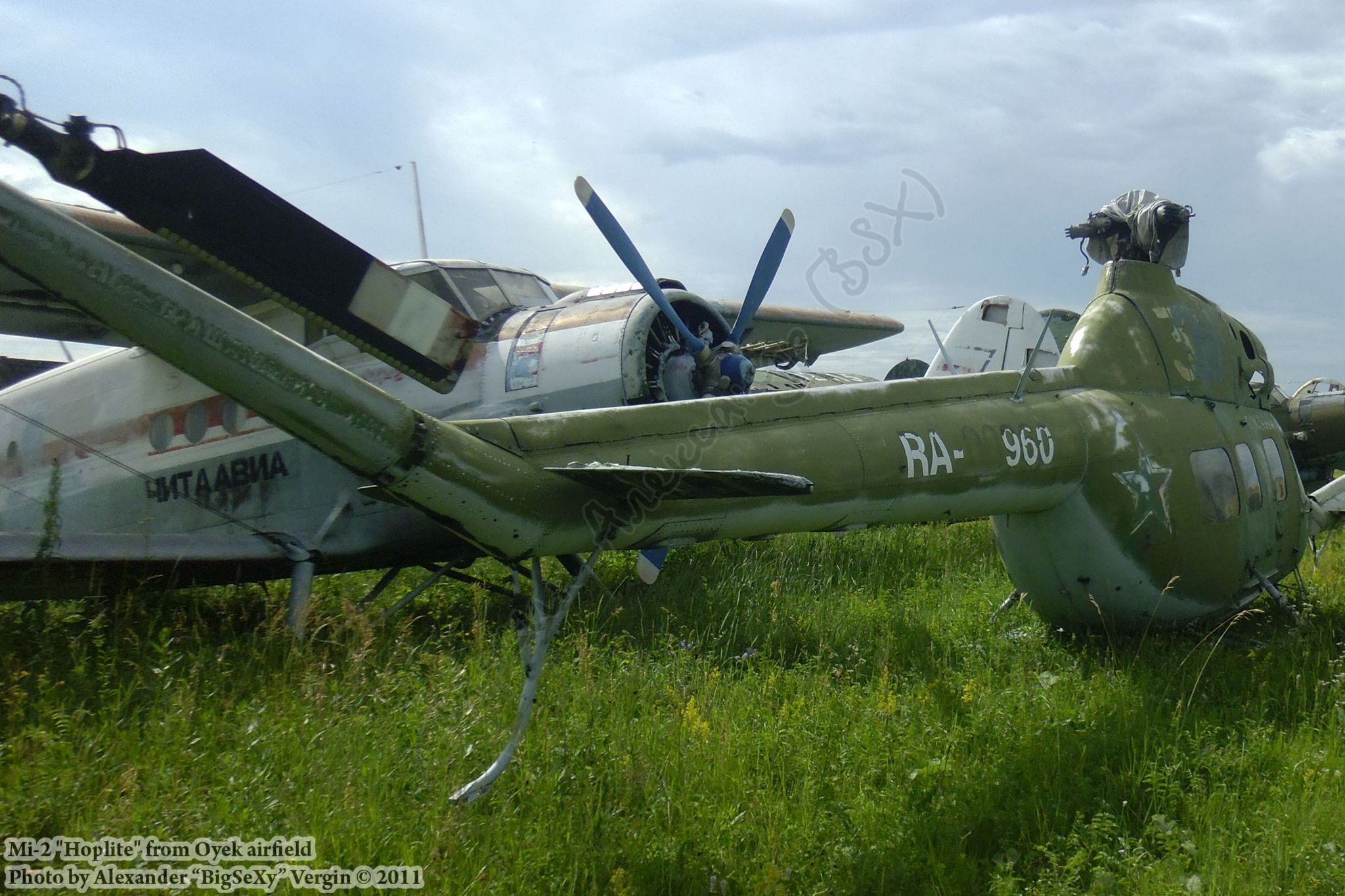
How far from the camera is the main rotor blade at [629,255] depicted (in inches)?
295

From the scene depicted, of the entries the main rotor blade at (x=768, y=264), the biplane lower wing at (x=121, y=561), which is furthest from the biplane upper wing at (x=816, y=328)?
the biplane lower wing at (x=121, y=561)

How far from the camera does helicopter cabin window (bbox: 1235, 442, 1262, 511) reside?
5.91 m

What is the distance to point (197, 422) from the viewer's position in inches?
277

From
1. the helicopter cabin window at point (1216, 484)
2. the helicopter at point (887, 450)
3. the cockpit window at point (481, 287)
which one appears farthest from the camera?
the cockpit window at point (481, 287)

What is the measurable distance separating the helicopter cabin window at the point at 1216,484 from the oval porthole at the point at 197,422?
21.4 feet

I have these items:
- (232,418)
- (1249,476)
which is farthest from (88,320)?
(1249,476)

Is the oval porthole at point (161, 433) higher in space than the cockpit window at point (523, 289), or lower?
lower

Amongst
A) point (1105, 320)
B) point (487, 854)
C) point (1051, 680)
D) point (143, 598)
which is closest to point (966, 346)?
point (1105, 320)

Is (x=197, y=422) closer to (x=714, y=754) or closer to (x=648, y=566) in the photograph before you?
(x=648, y=566)

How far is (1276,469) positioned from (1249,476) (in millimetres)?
523

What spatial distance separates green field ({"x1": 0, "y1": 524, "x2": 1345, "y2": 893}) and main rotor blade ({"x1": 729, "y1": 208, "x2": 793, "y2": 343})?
379 centimetres

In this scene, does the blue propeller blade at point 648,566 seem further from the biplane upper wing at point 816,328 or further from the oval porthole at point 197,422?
the biplane upper wing at point 816,328

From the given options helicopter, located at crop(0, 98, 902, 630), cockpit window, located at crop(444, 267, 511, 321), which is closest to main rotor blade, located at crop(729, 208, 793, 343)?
helicopter, located at crop(0, 98, 902, 630)

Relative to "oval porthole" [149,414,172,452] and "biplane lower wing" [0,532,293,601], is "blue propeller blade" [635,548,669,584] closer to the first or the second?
"biplane lower wing" [0,532,293,601]
